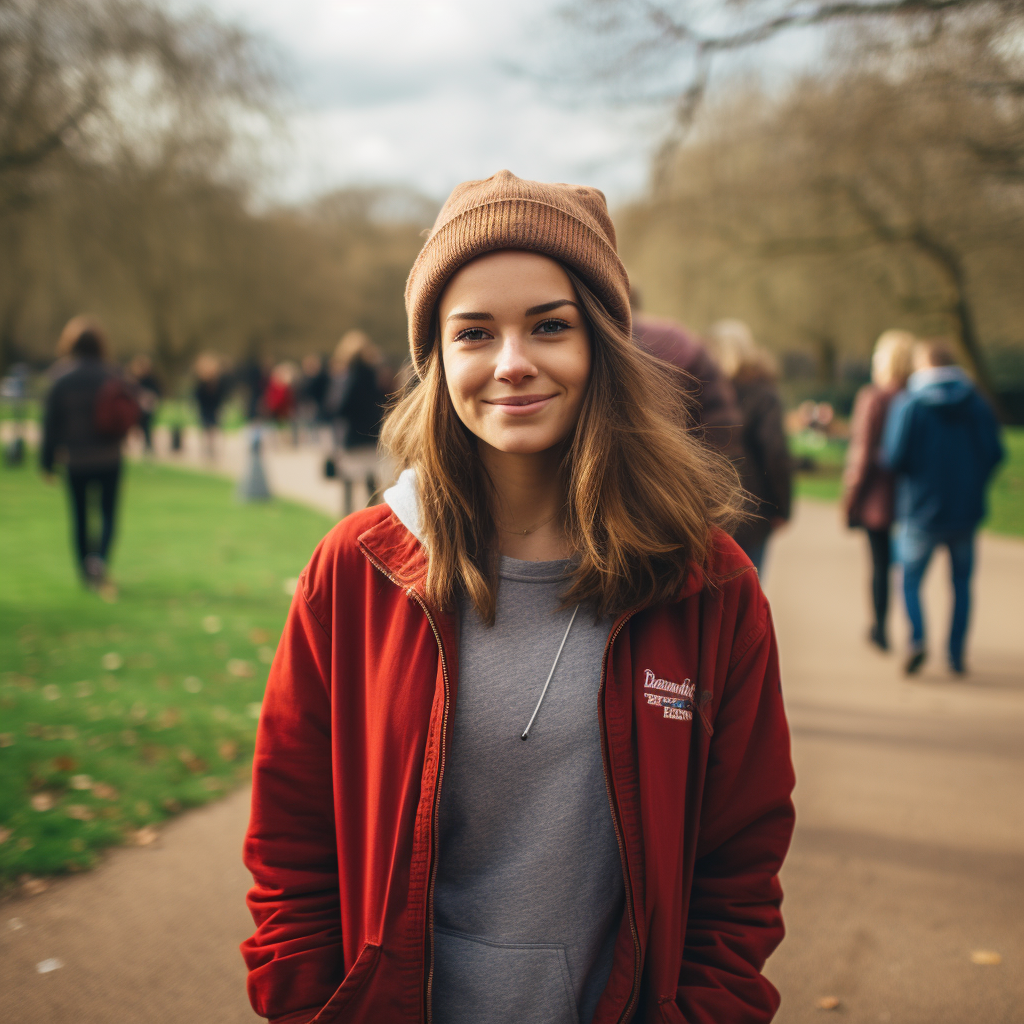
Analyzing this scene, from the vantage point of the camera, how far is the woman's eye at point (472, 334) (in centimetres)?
165

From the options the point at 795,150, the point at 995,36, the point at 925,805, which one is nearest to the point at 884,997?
the point at 925,805

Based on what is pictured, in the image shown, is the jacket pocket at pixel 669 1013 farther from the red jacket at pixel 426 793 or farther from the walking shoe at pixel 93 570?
the walking shoe at pixel 93 570

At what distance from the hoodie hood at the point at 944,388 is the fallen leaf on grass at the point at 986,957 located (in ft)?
12.5

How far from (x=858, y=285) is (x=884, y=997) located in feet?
64.4

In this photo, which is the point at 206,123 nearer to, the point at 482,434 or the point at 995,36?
the point at 995,36

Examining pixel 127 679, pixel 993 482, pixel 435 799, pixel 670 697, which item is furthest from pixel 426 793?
pixel 993 482

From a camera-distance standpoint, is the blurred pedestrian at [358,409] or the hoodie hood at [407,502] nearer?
the hoodie hood at [407,502]

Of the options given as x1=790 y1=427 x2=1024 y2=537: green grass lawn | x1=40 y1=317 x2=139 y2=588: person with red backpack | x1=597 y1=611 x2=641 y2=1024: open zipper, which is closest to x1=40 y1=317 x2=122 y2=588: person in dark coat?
x1=40 y1=317 x2=139 y2=588: person with red backpack

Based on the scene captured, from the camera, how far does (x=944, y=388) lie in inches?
240

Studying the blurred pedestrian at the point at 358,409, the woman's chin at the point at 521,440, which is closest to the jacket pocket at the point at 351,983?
the woman's chin at the point at 521,440

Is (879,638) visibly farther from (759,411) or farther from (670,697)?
(670,697)

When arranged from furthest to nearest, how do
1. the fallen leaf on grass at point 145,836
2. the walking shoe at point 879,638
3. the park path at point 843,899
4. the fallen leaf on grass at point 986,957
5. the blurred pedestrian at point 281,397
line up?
the blurred pedestrian at point 281,397 → the walking shoe at point 879,638 → the fallen leaf on grass at point 145,836 → the fallen leaf on grass at point 986,957 → the park path at point 843,899

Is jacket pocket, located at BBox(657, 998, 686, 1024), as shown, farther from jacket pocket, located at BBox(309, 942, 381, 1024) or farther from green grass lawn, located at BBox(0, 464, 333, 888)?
green grass lawn, located at BBox(0, 464, 333, 888)

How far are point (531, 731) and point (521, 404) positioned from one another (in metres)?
0.56
